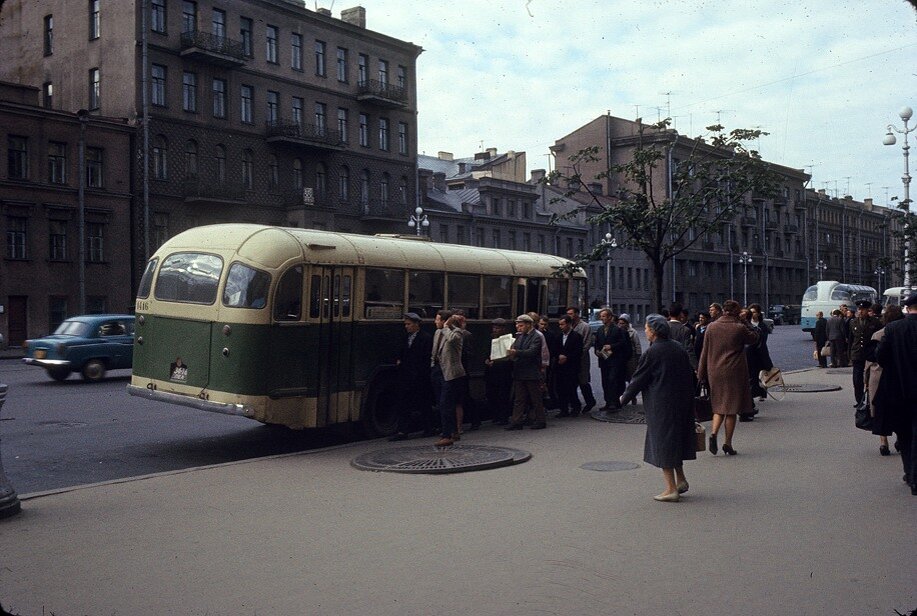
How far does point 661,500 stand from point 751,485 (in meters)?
1.36

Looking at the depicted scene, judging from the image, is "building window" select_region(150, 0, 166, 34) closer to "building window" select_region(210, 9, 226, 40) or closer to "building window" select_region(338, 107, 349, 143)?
"building window" select_region(210, 9, 226, 40)

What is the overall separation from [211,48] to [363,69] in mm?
13260

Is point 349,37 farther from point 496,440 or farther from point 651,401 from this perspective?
point 651,401

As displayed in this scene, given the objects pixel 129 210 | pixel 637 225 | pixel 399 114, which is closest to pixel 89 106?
pixel 129 210

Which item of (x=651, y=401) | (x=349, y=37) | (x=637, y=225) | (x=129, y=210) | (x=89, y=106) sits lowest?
(x=651, y=401)

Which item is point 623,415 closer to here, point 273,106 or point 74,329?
point 74,329

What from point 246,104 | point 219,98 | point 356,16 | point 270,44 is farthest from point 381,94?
point 219,98

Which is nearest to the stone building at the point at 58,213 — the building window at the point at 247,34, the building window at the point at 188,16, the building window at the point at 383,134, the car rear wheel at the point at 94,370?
the building window at the point at 188,16

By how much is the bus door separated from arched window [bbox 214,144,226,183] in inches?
1424

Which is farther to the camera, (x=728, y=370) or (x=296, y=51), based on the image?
(x=296, y=51)

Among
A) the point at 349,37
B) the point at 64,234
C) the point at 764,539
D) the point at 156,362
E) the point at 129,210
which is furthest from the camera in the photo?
the point at 349,37

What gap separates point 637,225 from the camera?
16578mm

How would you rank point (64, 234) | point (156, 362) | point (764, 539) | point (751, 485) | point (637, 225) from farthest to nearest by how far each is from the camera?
point (64, 234)
point (637, 225)
point (156, 362)
point (751, 485)
point (764, 539)

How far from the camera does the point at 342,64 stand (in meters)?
56.3
